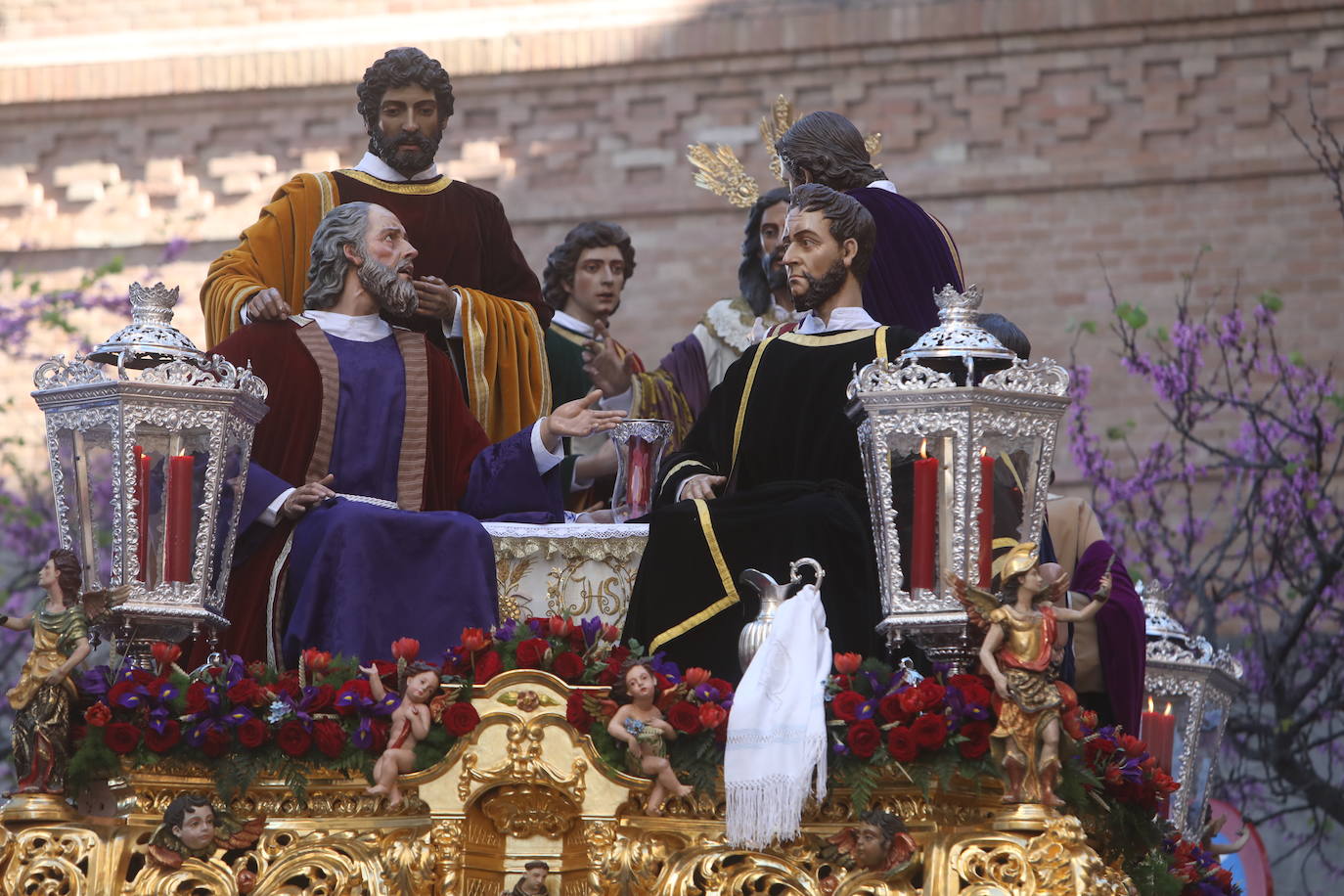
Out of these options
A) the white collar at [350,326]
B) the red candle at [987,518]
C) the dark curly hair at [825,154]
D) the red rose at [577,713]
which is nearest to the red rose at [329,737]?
the red rose at [577,713]

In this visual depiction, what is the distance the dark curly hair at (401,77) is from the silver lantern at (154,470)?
2.12m

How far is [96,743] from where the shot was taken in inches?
278

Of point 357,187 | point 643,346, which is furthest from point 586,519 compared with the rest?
point 643,346

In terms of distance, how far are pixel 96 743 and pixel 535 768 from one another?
1.29m

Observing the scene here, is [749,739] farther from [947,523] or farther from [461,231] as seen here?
[461,231]

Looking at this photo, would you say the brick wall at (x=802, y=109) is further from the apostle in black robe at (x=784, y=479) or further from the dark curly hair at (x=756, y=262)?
the apostle in black robe at (x=784, y=479)

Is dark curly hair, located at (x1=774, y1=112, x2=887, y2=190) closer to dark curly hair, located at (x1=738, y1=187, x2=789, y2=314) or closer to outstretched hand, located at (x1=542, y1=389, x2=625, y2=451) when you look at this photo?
outstretched hand, located at (x1=542, y1=389, x2=625, y2=451)

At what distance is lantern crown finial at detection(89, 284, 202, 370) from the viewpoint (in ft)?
25.5

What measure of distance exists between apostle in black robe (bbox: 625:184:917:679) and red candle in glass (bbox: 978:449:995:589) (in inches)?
24.6

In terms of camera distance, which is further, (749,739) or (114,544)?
(114,544)

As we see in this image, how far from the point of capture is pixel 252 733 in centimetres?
697

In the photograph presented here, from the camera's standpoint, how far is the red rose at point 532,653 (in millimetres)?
6988

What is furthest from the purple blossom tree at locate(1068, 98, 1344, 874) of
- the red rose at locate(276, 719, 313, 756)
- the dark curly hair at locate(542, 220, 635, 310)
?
the red rose at locate(276, 719, 313, 756)

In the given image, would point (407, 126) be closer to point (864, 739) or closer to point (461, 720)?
point (461, 720)
